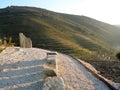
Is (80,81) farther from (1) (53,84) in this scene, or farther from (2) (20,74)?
(2) (20,74)

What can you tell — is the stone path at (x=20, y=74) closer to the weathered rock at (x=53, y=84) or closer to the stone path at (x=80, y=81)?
the weathered rock at (x=53, y=84)

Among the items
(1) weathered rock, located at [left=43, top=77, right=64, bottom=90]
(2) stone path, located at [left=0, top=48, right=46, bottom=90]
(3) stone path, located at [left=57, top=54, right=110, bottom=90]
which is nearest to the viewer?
(1) weathered rock, located at [left=43, top=77, right=64, bottom=90]

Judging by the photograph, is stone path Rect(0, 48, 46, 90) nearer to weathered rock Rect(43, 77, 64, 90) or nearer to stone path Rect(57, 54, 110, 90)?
weathered rock Rect(43, 77, 64, 90)

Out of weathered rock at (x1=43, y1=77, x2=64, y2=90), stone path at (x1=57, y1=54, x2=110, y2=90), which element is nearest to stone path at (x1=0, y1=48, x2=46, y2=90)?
weathered rock at (x1=43, y1=77, x2=64, y2=90)

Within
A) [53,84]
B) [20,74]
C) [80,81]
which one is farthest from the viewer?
[20,74]

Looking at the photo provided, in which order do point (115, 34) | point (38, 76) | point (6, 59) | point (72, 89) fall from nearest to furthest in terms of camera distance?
point (72, 89)
point (38, 76)
point (6, 59)
point (115, 34)

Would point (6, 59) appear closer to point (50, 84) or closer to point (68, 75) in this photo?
point (68, 75)

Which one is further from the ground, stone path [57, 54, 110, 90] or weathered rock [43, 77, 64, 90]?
weathered rock [43, 77, 64, 90]

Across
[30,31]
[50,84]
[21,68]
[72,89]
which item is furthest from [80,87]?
[30,31]

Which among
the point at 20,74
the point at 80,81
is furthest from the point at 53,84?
the point at 20,74

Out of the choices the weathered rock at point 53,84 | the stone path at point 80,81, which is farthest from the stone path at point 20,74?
the stone path at point 80,81

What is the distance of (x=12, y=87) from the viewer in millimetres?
16031

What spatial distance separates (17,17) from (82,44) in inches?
1315

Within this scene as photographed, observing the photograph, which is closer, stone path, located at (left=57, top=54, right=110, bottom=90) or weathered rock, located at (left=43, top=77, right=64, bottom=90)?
weathered rock, located at (left=43, top=77, right=64, bottom=90)
